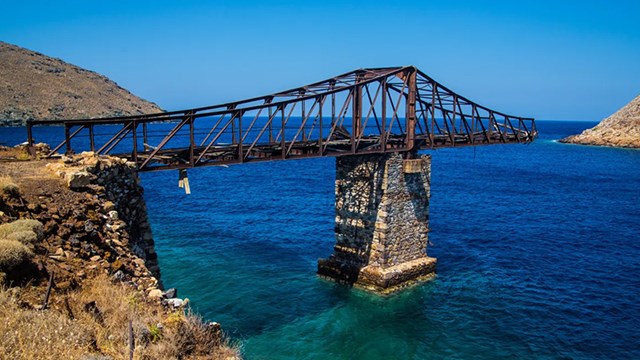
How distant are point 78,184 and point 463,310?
693 inches

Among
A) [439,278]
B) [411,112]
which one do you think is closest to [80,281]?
[411,112]

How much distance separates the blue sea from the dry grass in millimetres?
8643

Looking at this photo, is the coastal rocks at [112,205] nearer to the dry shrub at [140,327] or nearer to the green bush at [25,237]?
the green bush at [25,237]

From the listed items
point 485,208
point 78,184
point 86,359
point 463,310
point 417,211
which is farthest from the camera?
point 485,208

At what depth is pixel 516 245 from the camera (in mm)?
33250

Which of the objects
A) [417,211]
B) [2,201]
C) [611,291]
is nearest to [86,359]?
[2,201]

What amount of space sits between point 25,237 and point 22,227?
1.57 feet

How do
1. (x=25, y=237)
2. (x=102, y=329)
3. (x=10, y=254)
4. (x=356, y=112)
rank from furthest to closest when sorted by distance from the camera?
(x=356, y=112) < (x=25, y=237) < (x=10, y=254) < (x=102, y=329)

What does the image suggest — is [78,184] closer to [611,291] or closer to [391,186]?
[391,186]

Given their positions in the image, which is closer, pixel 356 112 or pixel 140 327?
pixel 140 327

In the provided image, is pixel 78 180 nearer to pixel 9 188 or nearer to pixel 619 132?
pixel 9 188

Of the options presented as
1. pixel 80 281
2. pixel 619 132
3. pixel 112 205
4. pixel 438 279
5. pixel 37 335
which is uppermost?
pixel 619 132

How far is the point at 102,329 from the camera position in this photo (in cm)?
889

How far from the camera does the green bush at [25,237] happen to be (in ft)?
31.8
